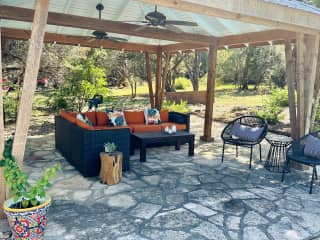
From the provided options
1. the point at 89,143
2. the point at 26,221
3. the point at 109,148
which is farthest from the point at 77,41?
the point at 26,221

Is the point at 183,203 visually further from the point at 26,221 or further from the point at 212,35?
the point at 212,35

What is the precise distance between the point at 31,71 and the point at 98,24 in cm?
297

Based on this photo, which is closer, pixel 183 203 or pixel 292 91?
pixel 183 203

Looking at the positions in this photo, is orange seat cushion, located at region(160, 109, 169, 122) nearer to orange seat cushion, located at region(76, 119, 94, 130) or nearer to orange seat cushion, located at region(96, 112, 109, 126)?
orange seat cushion, located at region(96, 112, 109, 126)

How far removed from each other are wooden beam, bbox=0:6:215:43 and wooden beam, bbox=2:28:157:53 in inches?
39.3

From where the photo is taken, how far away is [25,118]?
9.34 feet

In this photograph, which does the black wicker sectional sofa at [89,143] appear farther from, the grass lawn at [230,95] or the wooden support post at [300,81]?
the grass lawn at [230,95]

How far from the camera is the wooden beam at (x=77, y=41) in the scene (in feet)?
22.1

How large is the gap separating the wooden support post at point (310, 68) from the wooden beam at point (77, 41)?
4431mm

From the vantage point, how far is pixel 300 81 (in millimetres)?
4793

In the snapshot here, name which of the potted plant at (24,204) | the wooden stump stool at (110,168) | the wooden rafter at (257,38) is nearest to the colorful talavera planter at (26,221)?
the potted plant at (24,204)

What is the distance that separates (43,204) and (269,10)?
356 centimetres

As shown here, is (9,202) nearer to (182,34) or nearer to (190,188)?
(190,188)

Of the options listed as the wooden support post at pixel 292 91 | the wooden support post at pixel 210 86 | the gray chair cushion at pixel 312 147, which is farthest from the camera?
the wooden support post at pixel 210 86
